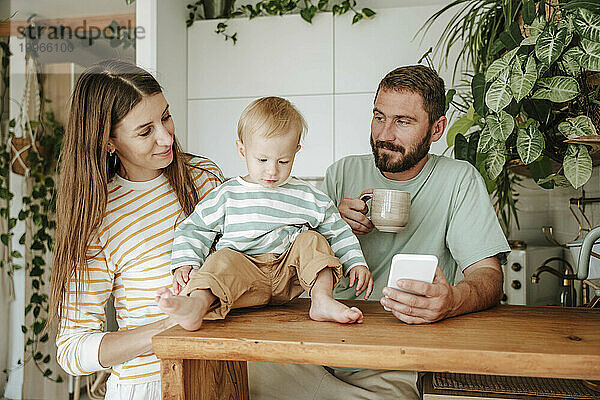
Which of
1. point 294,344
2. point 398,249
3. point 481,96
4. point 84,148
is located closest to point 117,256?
point 84,148

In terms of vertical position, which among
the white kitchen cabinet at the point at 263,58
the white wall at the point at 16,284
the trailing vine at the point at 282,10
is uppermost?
the trailing vine at the point at 282,10

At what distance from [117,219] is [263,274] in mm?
390

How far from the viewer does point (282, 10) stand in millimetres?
3182

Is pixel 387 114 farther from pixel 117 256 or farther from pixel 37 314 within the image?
pixel 37 314

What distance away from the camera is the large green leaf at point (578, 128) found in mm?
1432

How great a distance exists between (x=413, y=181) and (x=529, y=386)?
26.3 inches

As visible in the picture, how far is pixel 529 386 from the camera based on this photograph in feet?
3.62

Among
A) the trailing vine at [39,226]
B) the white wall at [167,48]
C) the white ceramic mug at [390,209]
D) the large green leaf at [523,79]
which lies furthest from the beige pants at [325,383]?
the trailing vine at [39,226]

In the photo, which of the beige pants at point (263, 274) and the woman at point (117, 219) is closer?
the beige pants at point (263, 274)

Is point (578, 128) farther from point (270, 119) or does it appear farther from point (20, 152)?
point (20, 152)

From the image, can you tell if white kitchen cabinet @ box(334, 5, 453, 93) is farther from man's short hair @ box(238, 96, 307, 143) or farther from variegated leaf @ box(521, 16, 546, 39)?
man's short hair @ box(238, 96, 307, 143)

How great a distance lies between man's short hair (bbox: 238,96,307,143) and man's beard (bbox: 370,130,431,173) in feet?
1.42

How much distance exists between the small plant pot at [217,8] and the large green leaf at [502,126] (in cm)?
215

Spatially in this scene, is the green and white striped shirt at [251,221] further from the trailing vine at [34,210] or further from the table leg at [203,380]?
the trailing vine at [34,210]
